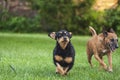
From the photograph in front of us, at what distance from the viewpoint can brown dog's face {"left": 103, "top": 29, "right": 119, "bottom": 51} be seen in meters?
10.7

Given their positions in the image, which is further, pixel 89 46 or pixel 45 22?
pixel 45 22

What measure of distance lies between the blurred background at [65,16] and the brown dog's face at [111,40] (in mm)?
15929

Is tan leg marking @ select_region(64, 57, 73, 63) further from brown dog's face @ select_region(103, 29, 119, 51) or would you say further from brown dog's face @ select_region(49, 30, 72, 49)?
brown dog's face @ select_region(103, 29, 119, 51)

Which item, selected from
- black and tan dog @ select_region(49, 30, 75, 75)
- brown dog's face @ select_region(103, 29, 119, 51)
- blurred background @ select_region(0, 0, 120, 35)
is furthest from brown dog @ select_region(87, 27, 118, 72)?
blurred background @ select_region(0, 0, 120, 35)

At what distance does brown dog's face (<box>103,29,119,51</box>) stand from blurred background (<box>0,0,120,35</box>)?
52.3 ft

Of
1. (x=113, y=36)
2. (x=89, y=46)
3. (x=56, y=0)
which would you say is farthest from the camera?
(x=56, y=0)

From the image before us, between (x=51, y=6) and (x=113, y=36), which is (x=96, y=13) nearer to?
(x=51, y=6)

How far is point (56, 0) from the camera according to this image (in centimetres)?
2780

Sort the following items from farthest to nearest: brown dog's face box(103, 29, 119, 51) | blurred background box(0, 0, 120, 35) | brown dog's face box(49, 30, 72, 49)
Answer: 1. blurred background box(0, 0, 120, 35)
2. brown dog's face box(103, 29, 119, 51)
3. brown dog's face box(49, 30, 72, 49)

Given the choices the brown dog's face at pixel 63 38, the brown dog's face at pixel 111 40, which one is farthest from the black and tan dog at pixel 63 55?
the brown dog's face at pixel 111 40

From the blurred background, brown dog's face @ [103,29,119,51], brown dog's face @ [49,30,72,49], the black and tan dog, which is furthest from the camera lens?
the blurred background

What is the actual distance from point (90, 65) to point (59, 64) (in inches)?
100

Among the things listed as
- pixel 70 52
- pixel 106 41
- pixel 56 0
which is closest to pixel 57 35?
pixel 70 52

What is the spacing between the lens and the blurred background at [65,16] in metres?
28.0
